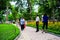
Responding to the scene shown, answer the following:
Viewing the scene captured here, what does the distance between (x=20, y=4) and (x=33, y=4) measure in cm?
624

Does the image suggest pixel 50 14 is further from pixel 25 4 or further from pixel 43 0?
pixel 25 4

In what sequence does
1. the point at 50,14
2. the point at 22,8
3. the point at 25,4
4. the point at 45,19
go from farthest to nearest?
the point at 22,8
the point at 25,4
the point at 50,14
the point at 45,19

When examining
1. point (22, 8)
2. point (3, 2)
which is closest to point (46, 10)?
point (22, 8)

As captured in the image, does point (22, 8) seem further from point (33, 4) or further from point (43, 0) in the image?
point (43, 0)

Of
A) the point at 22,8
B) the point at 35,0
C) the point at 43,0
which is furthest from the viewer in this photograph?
the point at 22,8

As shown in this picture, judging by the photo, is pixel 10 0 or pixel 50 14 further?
pixel 10 0

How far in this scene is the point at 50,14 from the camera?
63562 millimetres

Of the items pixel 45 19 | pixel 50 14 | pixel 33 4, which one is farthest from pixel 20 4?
pixel 45 19

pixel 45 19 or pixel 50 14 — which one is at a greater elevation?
pixel 45 19

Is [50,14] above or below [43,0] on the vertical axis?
below

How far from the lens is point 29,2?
7144 centimetres

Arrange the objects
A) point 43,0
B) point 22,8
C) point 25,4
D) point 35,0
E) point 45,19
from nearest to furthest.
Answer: point 45,19 → point 43,0 → point 35,0 → point 25,4 → point 22,8

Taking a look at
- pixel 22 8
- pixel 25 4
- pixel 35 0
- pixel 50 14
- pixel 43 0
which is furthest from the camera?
pixel 22 8

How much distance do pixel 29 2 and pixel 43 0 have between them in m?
12.5
